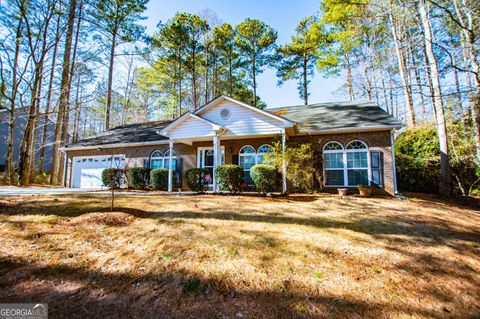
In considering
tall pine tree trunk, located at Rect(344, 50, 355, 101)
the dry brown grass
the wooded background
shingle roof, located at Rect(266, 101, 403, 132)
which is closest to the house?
shingle roof, located at Rect(266, 101, 403, 132)

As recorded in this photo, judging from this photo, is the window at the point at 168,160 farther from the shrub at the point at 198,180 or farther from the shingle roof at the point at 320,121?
the shrub at the point at 198,180

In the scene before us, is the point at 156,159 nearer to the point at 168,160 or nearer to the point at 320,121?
the point at 168,160

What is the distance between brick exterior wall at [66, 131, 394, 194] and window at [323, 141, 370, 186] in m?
0.29

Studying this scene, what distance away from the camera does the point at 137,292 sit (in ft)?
8.46

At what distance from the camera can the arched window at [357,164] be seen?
982 cm

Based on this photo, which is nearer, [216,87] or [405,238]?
[405,238]

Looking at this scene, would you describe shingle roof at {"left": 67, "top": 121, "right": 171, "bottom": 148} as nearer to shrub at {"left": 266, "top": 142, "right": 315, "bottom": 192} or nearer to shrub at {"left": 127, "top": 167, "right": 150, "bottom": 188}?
shrub at {"left": 127, "top": 167, "right": 150, "bottom": 188}

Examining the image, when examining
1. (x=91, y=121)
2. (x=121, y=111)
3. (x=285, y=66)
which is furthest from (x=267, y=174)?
(x=91, y=121)

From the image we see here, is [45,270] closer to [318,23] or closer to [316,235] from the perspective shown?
[316,235]

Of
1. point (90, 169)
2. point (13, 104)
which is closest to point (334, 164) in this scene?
point (90, 169)

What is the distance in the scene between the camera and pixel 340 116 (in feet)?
37.7

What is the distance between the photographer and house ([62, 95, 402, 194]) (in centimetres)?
958

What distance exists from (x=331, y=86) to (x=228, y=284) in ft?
75.3

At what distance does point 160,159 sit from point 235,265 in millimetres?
11014
